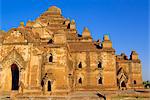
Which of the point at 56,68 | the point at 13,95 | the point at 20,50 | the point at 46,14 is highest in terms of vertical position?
the point at 46,14

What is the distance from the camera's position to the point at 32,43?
3288cm

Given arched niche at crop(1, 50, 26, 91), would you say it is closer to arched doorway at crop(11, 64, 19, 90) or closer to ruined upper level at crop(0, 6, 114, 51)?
arched doorway at crop(11, 64, 19, 90)

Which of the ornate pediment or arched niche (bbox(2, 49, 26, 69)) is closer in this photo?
arched niche (bbox(2, 49, 26, 69))

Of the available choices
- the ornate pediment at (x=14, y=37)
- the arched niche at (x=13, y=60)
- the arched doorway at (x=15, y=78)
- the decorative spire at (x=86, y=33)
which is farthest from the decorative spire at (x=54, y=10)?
the arched niche at (x=13, y=60)

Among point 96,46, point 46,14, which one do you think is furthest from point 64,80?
point 46,14

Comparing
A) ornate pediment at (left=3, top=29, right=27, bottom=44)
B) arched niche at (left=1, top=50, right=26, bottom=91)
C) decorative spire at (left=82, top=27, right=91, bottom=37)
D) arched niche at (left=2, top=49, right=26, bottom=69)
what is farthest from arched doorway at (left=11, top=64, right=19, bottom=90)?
decorative spire at (left=82, top=27, right=91, bottom=37)

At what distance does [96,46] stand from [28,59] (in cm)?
1236

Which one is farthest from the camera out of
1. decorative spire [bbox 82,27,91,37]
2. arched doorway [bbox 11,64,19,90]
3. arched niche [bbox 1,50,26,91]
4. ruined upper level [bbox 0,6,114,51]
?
decorative spire [bbox 82,27,91,37]

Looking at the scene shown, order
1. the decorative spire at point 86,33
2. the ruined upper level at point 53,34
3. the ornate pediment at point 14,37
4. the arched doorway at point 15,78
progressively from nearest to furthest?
the ornate pediment at point 14,37 → the ruined upper level at point 53,34 → the arched doorway at point 15,78 → the decorative spire at point 86,33

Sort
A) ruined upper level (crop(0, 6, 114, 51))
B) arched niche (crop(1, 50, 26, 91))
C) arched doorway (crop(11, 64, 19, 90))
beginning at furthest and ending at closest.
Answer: arched doorway (crop(11, 64, 19, 90)), ruined upper level (crop(0, 6, 114, 51)), arched niche (crop(1, 50, 26, 91))

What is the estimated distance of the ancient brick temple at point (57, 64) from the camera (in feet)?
106

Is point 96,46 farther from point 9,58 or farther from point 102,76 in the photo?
point 9,58

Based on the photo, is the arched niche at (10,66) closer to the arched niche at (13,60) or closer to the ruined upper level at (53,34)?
the arched niche at (13,60)

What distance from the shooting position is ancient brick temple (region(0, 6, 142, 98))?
106ft
